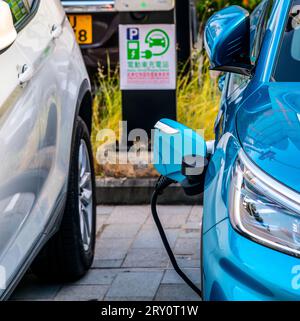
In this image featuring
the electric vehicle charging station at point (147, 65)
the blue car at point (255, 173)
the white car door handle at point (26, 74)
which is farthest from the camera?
the electric vehicle charging station at point (147, 65)

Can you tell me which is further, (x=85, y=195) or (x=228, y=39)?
(x=85, y=195)

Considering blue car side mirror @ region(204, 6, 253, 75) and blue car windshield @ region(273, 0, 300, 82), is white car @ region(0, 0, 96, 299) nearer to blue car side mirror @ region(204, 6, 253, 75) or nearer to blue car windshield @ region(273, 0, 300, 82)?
blue car side mirror @ region(204, 6, 253, 75)

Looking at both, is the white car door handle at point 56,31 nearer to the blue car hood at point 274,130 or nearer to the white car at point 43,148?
the white car at point 43,148

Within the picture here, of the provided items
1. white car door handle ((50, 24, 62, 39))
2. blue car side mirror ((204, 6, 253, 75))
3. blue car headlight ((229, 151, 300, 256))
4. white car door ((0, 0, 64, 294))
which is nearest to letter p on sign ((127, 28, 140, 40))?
white car door handle ((50, 24, 62, 39))

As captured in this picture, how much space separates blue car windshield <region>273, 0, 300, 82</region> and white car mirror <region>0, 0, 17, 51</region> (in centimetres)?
101

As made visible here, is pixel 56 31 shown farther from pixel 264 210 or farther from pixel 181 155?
pixel 264 210

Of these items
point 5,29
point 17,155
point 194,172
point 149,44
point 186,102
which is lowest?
point 186,102

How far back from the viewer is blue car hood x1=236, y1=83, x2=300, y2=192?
8.95ft

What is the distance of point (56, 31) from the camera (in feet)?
14.7

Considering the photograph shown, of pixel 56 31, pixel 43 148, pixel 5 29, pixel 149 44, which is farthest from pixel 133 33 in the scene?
pixel 5 29

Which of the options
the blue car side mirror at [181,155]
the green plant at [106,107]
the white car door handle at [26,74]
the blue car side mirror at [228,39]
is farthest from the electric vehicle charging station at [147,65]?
the white car door handle at [26,74]

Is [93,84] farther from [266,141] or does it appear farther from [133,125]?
[266,141]

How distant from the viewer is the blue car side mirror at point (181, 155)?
357 centimetres

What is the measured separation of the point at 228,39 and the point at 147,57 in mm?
3129
